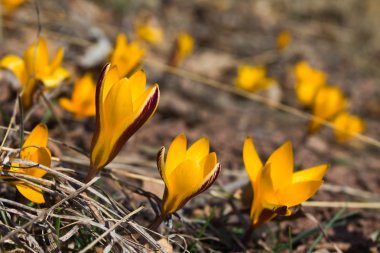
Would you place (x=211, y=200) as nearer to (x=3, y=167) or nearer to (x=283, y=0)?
(x=3, y=167)

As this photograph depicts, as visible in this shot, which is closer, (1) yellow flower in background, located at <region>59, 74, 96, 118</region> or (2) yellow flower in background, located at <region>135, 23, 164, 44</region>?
(1) yellow flower in background, located at <region>59, 74, 96, 118</region>

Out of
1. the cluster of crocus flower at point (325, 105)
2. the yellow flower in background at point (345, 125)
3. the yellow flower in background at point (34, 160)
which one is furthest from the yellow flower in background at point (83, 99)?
the yellow flower in background at point (345, 125)

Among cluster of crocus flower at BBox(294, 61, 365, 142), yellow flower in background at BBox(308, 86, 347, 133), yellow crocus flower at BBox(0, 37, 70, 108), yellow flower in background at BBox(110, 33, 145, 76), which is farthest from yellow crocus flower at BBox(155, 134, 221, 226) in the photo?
yellow flower in background at BBox(308, 86, 347, 133)

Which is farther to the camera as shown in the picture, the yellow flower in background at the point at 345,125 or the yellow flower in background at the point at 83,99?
the yellow flower in background at the point at 345,125

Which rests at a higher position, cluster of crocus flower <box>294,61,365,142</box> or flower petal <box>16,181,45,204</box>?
flower petal <box>16,181,45,204</box>

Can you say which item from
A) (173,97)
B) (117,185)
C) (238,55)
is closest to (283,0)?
(238,55)

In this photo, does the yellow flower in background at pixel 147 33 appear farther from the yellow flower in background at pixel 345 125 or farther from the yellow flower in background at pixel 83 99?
the yellow flower in background at pixel 83 99

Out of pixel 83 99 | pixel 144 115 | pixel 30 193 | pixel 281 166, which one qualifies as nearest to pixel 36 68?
pixel 83 99

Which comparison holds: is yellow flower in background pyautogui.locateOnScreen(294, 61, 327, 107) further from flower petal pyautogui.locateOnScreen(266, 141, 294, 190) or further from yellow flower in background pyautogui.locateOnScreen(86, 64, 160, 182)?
yellow flower in background pyautogui.locateOnScreen(86, 64, 160, 182)

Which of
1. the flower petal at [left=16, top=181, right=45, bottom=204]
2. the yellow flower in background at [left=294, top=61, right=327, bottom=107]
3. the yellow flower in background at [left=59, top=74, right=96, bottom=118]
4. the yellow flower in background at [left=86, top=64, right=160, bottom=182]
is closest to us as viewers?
the yellow flower in background at [left=86, top=64, right=160, bottom=182]
